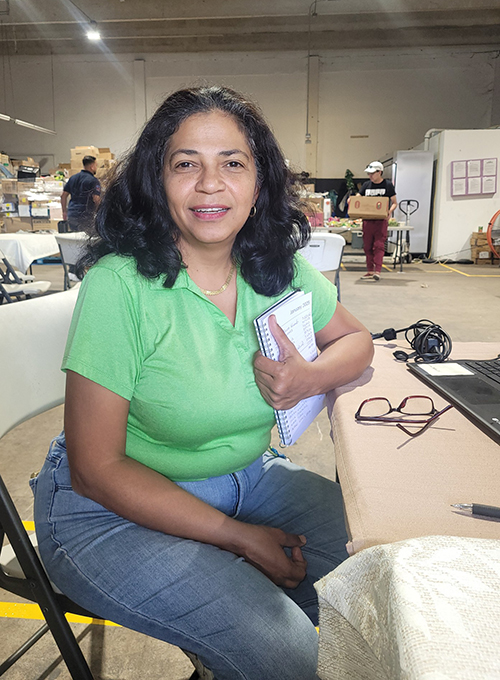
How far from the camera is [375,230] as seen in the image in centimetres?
812

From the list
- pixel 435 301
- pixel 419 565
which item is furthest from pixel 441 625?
pixel 435 301

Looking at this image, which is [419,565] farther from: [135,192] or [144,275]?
[135,192]

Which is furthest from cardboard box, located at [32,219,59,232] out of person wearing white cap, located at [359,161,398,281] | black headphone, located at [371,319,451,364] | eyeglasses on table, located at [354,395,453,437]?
eyeglasses on table, located at [354,395,453,437]

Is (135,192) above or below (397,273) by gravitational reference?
above

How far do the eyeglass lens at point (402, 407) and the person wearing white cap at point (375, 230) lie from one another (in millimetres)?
7286

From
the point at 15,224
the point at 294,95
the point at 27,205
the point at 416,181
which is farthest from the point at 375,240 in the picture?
the point at 294,95

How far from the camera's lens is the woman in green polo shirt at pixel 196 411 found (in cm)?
82

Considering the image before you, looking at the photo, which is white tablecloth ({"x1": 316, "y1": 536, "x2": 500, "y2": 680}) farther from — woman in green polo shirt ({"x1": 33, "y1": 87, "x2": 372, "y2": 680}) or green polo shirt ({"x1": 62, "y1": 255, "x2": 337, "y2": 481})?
green polo shirt ({"x1": 62, "y1": 255, "x2": 337, "y2": 481})

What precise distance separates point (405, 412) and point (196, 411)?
0.40 m

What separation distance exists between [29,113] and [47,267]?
660cm

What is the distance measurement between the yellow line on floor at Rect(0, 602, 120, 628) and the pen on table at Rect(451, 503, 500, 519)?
133 cm

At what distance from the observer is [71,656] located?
38.0 inches

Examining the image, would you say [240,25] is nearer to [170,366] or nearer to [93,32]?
[93,32]

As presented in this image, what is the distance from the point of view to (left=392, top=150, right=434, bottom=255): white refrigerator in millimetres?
10469
